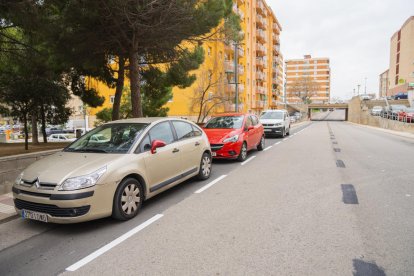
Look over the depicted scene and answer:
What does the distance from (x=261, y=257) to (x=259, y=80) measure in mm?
59808

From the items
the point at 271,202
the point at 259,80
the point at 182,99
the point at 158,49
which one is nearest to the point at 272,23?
the point at 259,80

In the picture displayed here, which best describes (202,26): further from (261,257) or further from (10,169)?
(261,257)

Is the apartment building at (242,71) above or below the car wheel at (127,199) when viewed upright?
above

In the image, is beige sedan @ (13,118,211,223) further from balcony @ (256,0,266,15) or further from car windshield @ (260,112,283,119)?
balcony @ (256,0,266,15)

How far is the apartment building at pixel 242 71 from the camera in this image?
82.3 feet

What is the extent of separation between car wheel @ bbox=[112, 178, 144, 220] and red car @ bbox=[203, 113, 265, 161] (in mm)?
4576

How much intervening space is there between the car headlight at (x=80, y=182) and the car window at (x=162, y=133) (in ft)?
4.83

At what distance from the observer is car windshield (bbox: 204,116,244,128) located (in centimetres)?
1041

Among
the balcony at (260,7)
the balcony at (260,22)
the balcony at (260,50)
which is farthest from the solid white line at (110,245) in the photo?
the balcony at (260,7)

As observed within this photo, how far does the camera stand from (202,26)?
11.1 metres

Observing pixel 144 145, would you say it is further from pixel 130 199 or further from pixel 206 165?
pixel 206 165

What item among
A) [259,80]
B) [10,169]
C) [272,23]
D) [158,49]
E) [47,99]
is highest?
[272,23]

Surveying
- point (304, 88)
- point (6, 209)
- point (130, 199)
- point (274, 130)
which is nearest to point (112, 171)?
point (130, 199)

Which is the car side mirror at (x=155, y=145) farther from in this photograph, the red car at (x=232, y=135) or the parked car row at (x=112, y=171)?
the red car at (x=232, y=135)
